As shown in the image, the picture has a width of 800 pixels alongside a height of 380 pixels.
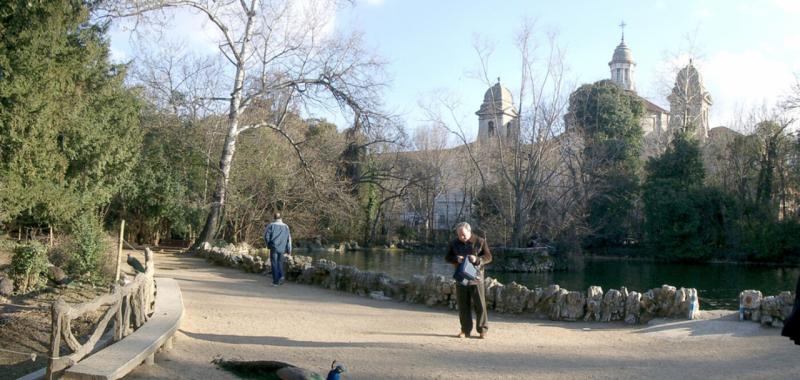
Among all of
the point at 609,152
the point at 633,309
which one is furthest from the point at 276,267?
the point at 609,152

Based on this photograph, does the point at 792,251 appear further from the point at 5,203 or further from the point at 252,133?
the point at 5,203

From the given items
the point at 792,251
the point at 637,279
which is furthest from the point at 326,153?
the point at 792,251

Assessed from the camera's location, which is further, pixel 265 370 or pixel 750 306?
pixel 750 306

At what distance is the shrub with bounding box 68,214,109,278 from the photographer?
43.5ft

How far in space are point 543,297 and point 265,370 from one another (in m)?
5.94

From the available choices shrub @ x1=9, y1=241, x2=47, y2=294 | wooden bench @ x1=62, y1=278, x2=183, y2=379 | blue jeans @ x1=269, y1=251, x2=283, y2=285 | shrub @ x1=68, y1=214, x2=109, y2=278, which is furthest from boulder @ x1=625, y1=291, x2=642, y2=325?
shrub @ x1=9, y1=241, x2=47, y2=294

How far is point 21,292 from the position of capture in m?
12.1

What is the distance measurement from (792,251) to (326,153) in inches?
980

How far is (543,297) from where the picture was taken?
10820 mm

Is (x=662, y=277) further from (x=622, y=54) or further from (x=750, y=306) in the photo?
(x=622, y=54)

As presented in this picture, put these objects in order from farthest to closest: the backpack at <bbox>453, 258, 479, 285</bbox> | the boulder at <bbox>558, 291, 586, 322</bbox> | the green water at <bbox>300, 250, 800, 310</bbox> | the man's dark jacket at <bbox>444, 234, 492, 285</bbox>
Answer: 1. the green water at <bbox>300, 250, 800, 310</bbox>
2. the boulder at <bbox>558, 291, 586, 322</bbox>
3. the man's dark jacket at <bbox>444, 234, 492, 285</bbox>
4. the backpack at <bbox>453, 258, 479, 285</bbox>

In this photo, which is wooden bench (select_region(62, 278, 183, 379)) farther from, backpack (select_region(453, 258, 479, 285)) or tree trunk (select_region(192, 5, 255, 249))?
tree trunk (select_region(192, 5, 255, 249))

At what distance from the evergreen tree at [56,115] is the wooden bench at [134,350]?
23.0 ft

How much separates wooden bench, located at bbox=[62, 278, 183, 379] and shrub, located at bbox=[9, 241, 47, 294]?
16.4ft
